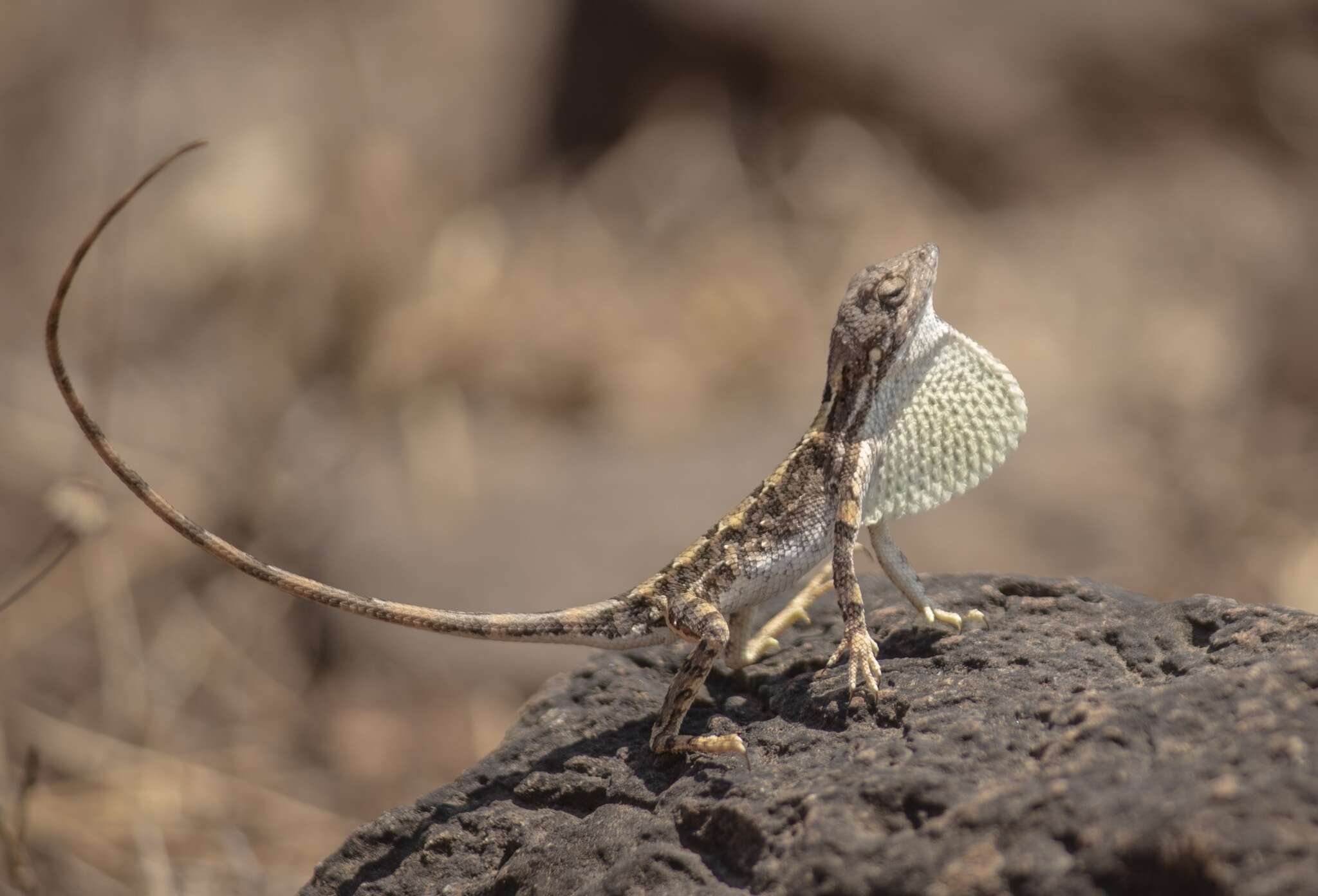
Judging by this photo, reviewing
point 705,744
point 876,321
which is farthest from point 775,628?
point 876,321

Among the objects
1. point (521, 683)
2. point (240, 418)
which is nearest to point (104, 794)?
point (521, 683)

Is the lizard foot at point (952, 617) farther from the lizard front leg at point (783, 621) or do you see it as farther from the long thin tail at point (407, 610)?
the long thin tail at point (407, 610)

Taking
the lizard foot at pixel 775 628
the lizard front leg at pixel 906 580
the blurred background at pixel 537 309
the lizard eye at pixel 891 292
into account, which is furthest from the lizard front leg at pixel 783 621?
the blurred background at pixel 537 309

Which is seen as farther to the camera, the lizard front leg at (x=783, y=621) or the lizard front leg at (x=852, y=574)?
the lizard front leg at (x=783, y=621)

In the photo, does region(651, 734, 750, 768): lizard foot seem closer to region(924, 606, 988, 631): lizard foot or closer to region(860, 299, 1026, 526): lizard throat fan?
region(924, 606, 988, 631): lizard foot

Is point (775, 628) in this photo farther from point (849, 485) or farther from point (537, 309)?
point (537, 309)

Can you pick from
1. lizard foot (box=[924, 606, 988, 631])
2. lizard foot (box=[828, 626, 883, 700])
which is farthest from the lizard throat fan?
lizard foot (box=[828, 626, 883, 700])
